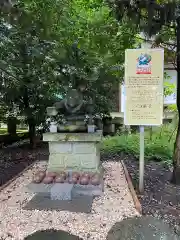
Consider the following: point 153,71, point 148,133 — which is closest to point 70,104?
point 153,71

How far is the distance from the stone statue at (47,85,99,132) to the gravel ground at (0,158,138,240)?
A: 107 centimetres

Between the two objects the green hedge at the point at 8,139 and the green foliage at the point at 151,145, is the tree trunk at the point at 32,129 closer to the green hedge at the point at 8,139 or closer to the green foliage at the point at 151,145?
the green hedge at the point at 8,139

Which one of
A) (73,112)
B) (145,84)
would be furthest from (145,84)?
(73,112)

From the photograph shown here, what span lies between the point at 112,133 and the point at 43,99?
3.85 metres

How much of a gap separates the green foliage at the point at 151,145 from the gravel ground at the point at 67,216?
89.1 inches

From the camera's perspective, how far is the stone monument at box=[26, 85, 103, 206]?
4133 millimetres

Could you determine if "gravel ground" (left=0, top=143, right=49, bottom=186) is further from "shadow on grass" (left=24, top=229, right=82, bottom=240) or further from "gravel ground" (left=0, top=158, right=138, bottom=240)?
"shadow on grass" (left=24, top=229, right=82, bottom=240)

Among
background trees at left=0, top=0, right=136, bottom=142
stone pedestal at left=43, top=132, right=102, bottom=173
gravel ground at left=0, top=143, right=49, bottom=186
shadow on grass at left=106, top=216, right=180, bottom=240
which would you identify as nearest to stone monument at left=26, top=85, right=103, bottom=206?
stone pedestal at left=43, top=132, right=102, bottom=173

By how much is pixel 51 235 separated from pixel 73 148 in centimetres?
190

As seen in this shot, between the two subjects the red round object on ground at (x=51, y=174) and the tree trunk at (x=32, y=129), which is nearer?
the red round object on ground at (x=51, y=174)

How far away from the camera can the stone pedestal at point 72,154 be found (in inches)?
172

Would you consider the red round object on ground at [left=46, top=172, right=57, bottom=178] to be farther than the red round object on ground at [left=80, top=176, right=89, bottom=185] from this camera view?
Yes

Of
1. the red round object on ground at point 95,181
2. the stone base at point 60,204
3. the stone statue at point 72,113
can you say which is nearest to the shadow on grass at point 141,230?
the stone base at point 60,204

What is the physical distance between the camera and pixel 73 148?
443 cm
